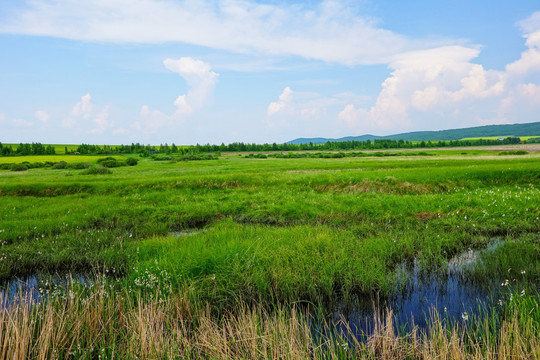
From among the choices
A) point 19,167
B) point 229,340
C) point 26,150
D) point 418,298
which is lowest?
point 418,298

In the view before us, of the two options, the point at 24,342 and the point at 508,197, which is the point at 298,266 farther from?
the point at 508,197

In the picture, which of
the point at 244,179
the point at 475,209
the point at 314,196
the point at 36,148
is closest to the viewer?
the point at 475,209

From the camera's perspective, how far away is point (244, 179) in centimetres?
2938

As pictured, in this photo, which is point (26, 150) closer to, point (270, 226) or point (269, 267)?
point (270, 226)

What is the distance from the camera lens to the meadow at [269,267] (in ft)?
18.0

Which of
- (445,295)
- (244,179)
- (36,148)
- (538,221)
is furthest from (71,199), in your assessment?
(36,148)

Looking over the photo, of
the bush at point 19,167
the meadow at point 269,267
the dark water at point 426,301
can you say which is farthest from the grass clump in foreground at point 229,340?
the bush at point 19,167

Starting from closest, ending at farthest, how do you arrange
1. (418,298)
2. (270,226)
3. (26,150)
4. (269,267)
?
(418,298) < (269,267) < (270,226) < (26,150)

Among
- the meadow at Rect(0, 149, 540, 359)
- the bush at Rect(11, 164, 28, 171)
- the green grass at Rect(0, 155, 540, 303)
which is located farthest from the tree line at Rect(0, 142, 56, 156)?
the meadow at Rect(0, 149, 540, 359)

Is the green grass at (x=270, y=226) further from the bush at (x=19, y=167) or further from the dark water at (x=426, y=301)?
the bush at (x=19, y=167)

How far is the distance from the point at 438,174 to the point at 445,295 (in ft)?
67.5

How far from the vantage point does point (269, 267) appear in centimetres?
897

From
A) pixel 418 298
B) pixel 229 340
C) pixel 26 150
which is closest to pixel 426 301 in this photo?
pixel 418 298

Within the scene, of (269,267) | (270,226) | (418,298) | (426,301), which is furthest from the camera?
(270,226)
